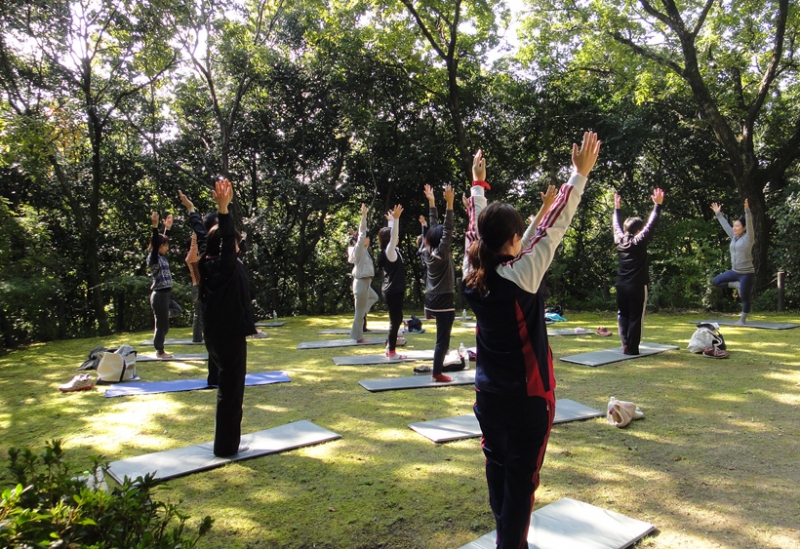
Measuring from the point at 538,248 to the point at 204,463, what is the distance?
2.71 metres

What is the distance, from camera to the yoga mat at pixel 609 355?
657cm

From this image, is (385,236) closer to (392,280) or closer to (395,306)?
(392,280)

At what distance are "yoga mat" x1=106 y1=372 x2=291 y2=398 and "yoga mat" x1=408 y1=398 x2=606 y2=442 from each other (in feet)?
7.37

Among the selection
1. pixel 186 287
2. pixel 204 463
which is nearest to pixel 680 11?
pixel 186 287

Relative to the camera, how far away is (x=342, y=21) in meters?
14.6

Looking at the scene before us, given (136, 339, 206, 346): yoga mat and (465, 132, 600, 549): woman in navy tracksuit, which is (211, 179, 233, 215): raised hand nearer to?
(465, 132, 600, 549): woman in navy tracksuit

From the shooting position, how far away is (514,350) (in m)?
2.16

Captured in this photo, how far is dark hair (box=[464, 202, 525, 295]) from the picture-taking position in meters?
2.21

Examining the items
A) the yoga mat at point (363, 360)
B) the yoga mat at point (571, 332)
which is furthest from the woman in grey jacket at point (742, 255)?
the yoga mat at point (363, 360)

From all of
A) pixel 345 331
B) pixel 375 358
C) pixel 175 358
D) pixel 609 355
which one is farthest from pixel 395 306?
pixel 345 331

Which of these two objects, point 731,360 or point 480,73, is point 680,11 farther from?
point 731,360

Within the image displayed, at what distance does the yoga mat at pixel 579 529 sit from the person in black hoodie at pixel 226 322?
6.26 ft

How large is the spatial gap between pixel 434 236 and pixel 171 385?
3450mm

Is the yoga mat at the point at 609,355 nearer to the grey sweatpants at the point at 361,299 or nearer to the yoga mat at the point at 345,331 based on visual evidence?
the grey sweatpants at the point at 361,299
